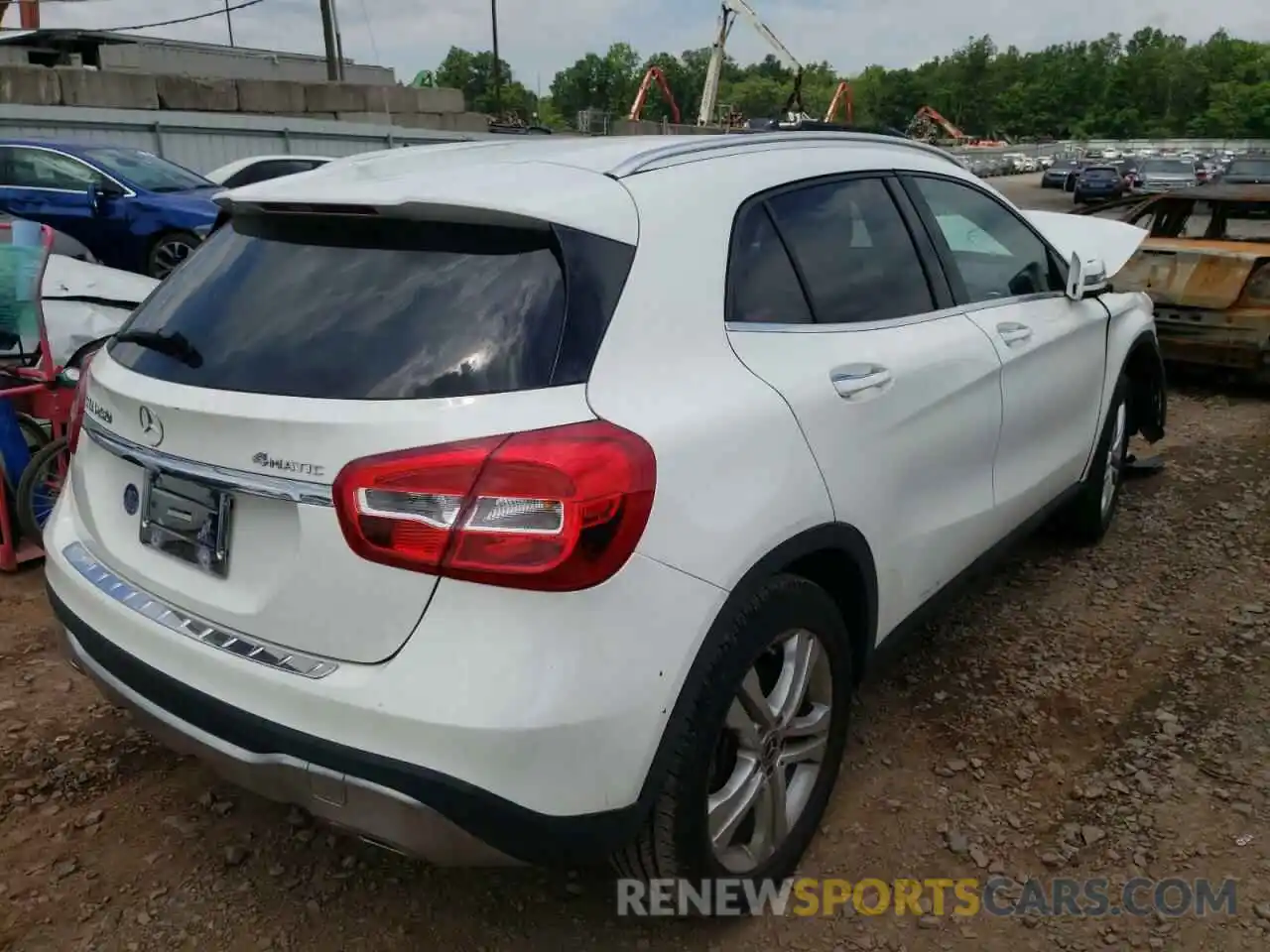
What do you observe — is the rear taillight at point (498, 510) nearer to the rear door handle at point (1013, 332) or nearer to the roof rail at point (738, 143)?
the roof rail at point (738, 143)

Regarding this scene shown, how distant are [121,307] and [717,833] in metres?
4.22

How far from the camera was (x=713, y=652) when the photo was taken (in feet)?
6.73

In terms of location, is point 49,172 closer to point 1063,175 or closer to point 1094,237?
point 1094,237

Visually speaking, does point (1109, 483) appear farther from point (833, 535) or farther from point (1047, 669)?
point (833, 535)

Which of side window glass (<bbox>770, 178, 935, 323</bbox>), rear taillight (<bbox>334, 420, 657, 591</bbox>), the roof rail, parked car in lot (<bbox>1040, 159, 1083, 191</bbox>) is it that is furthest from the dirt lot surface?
parked car in lot (<bbox>1040, 159, 1083, 191</bbox>)

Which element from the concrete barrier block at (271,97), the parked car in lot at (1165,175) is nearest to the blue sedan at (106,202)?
the concrete barrier block at (271,97)

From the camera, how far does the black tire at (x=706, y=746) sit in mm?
2055

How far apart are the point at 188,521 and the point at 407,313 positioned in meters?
0.63

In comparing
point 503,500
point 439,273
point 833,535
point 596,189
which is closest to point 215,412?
point 439,273

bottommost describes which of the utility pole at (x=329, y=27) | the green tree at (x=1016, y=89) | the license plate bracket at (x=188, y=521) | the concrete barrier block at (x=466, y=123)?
the license plate bracket at (x=188, y=521)

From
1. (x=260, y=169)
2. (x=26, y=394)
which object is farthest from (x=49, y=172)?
(x=26, y=394)

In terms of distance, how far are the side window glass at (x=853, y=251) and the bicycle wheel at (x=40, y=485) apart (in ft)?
10.4

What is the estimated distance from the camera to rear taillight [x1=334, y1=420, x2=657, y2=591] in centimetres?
180

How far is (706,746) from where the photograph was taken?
208 cm
